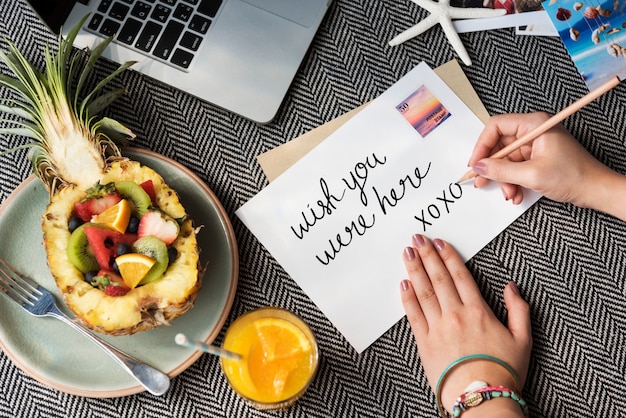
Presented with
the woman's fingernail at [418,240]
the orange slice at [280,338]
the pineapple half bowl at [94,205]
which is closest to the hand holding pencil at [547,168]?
the woman's fingernail at [418,240]

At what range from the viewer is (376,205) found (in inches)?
36.8

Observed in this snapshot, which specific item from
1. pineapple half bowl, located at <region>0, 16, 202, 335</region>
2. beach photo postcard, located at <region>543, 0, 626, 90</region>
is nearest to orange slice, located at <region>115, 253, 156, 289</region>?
pineapple half bowl, located at <region>0, 16, 202, 335</region>

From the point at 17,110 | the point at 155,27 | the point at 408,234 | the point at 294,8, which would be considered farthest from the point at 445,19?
the point at 17,110

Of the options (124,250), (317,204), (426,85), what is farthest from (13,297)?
(426,85)

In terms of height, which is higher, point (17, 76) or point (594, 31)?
point (594, 31)

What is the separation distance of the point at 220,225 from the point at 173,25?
0.32 m

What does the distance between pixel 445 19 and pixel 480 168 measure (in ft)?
0.83

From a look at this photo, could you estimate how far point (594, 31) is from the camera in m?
0.96

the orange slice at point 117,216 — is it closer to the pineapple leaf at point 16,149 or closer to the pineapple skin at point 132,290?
the pineapple skin at point 132,290

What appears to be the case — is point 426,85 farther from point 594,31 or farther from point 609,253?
point 609,253

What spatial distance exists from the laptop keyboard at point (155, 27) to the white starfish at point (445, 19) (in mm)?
329

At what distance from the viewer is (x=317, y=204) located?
3.05ft

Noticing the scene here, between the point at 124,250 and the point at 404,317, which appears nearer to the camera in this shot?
the point at 124,250

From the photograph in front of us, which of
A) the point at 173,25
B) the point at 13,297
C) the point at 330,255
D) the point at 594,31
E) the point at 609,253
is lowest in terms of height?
the point at 13,297
